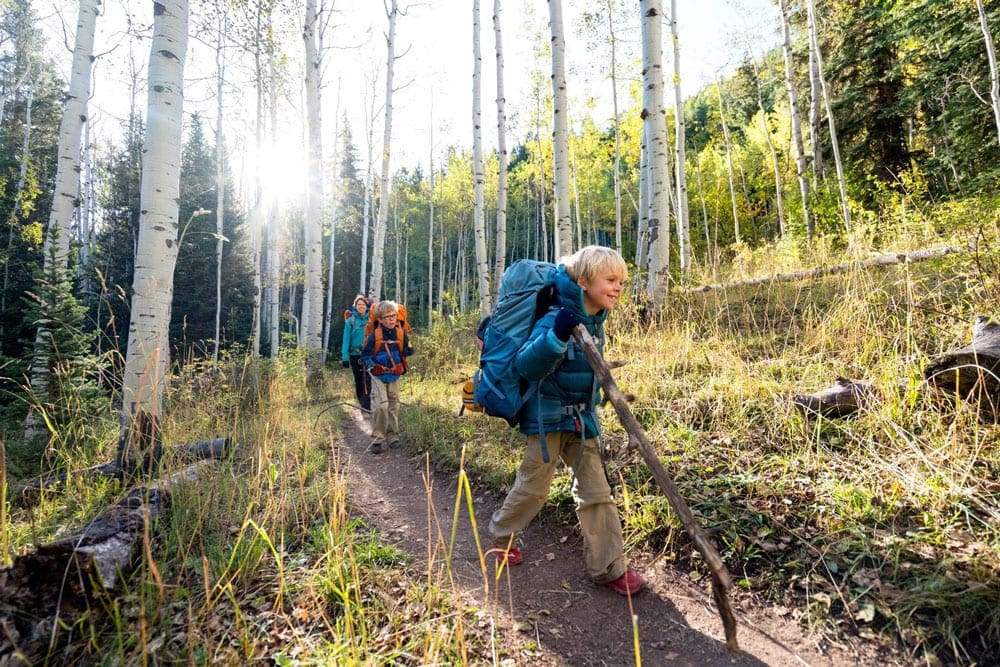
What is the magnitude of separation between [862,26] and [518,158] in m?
32.0

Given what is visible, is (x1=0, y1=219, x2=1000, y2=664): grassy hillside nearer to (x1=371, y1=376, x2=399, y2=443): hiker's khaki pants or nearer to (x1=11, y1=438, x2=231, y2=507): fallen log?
(x1=11, y1=438, x2=231, y2=507): fallen log

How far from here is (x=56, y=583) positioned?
1883mm

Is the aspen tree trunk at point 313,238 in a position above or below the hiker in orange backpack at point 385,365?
above

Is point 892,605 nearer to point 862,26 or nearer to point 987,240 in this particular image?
point 987,240

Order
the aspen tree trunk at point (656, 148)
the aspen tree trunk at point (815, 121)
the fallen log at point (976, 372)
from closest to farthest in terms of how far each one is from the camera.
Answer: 1. the fallen log at point (976, 372)
2. the aspen tree trunk at point (656, 148)
3. the aspen tree trunk at point (815, 121)

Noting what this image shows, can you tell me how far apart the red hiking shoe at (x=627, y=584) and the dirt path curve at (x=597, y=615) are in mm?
46

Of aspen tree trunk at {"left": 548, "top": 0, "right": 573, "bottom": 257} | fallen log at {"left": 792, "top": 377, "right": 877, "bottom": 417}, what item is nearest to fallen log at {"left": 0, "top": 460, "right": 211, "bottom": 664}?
fallen log at {"left": 792, "top": 377, "right": 877, "bottom": 417}

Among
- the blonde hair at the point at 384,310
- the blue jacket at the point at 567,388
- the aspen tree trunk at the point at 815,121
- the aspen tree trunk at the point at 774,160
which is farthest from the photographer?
the aspen tree trunk at the point at 774,160

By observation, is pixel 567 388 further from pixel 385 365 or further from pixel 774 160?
pixel 774 160

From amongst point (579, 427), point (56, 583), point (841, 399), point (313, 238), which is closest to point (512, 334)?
point (579, 427)

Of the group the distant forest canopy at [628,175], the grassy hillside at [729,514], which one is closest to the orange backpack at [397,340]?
the grassy hillside at [729,514]

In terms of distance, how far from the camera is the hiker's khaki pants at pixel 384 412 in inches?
228

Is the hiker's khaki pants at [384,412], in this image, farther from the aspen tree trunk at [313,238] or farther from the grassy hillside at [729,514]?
the aspen tree trunk at [313,238]

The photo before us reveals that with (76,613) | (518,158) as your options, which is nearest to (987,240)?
(76,613)
